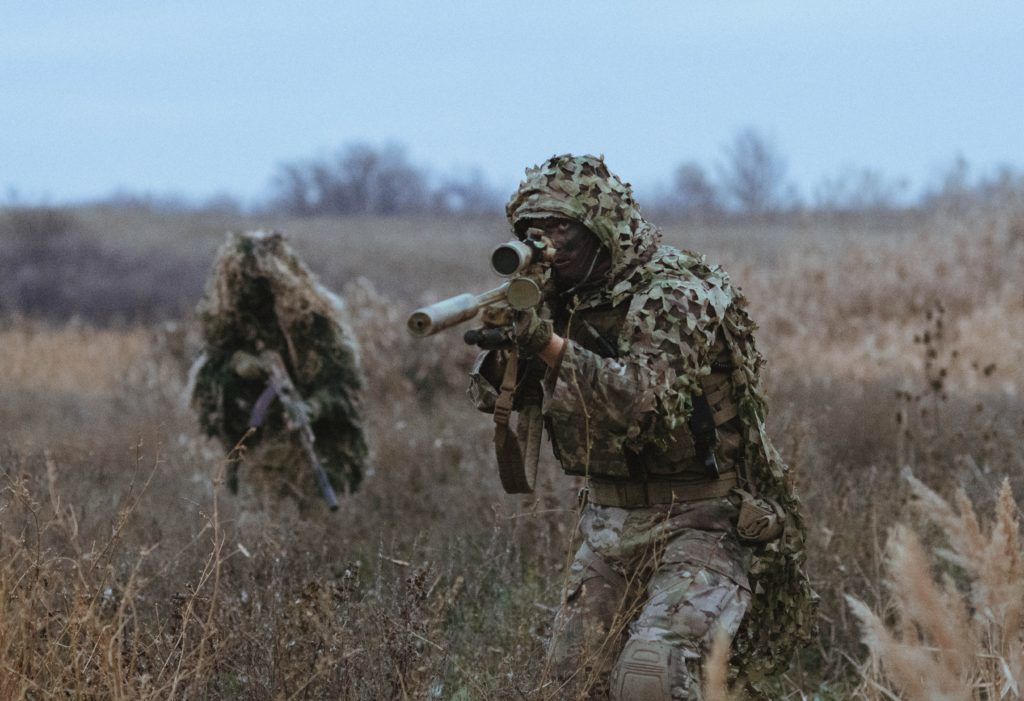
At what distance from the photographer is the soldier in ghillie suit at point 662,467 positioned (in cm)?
386

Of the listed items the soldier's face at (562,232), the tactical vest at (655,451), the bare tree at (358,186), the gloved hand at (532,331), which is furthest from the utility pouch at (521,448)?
the bare tree at (358,186)

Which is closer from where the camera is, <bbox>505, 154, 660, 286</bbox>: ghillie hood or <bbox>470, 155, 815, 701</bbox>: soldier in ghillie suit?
<bbox>470, 155, 815, 701</bbox>: soldier in ghillie suit

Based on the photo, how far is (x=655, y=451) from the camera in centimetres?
415

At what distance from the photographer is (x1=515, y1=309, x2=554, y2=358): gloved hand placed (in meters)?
3.54

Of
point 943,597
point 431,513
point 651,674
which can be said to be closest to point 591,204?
point 651,674

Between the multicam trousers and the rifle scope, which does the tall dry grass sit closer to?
the multicam trousers

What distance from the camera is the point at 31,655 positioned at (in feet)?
11.6

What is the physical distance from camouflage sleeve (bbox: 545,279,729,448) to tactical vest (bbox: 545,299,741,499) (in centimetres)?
13

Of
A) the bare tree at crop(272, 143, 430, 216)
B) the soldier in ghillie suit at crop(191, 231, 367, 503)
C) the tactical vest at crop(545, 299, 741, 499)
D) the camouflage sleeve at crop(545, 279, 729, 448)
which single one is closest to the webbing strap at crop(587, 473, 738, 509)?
the tactical vest at crop(545, 299, 741, 499)

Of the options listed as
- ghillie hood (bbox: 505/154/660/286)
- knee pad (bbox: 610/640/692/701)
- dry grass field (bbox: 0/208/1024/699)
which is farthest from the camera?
ghillie hood (bbox: 505/154/660/286)

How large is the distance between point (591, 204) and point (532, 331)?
2.36 ft

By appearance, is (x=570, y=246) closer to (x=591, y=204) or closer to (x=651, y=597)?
(x=591, y=204)

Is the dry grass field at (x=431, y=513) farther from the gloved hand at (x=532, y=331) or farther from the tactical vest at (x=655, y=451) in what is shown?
the gloved hand at (x=532, y=331)

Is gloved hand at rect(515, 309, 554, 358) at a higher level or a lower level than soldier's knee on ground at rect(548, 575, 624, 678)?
higher
